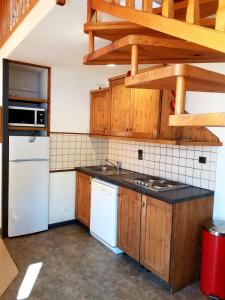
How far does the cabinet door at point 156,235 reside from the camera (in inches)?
92.4

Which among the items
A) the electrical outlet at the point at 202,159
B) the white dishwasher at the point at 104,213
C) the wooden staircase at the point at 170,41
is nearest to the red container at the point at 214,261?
the electrical outlet at the point at 202,159

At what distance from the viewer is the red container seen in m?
2.23

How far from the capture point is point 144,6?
1276 millimetres

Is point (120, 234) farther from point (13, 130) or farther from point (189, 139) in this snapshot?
point (13, 130)

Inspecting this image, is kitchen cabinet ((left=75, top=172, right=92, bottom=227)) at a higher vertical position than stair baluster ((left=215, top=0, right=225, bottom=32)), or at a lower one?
lower

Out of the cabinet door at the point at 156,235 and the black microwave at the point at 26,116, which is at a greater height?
the black microwave at the point at 26,116

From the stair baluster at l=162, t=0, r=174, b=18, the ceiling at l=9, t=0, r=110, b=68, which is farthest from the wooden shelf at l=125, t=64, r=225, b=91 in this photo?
the ceiling at l=9, t=0, r=110, b=68

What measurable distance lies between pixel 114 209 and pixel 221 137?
1493mm

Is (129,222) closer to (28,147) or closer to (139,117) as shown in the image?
(139,117)

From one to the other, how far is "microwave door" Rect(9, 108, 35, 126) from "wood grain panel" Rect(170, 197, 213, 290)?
91.2 inches

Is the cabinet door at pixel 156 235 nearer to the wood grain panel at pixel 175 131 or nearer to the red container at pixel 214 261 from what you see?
the red container at pixel 214 261

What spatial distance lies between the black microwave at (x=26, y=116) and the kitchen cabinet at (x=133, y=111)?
1.02 m

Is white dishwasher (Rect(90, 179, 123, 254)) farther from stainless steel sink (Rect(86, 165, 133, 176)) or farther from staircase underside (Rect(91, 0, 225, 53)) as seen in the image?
staircase underside (Rect(91, 0, 225, 53))

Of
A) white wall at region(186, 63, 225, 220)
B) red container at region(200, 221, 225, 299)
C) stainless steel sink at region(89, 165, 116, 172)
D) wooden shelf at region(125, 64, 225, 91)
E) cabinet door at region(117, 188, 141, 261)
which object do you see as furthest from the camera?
stainless steel sink at region(89, 165, 116, 172)
